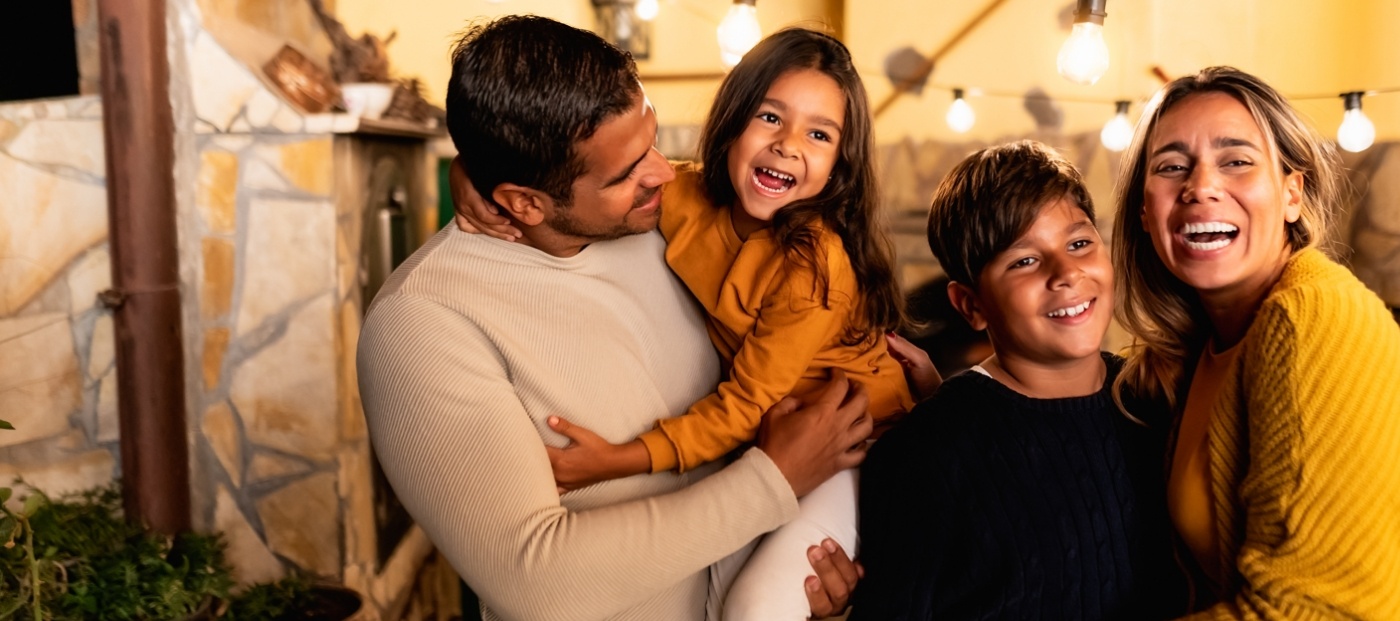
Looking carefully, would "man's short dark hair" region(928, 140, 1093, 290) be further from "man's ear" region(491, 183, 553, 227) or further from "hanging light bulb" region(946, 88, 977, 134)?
"hanging light bulb" region(946, 88, 977, 134)

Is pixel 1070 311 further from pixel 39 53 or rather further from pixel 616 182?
pixel 39 53

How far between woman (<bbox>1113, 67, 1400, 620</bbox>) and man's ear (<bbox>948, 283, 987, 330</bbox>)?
0.70 feet

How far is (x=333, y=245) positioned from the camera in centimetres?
291

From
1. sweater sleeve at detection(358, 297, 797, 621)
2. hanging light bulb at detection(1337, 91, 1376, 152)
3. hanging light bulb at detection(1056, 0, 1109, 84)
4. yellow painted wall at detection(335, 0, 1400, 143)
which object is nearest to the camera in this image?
sweater sleeve at detection(358, 297, 797, 621)

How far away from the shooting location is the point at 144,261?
278 centimetres

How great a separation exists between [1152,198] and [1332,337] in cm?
33

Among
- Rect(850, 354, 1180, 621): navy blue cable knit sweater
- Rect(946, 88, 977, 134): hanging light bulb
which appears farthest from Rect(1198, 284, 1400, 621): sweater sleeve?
Rect(946, 88, 977, 134): hanging light bulb

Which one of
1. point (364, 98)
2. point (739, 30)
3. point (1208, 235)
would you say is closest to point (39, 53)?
point (364, 98)

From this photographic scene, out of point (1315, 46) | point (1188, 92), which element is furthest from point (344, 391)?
point (1315, 46)

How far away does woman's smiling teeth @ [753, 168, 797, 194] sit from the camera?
66.1 inches

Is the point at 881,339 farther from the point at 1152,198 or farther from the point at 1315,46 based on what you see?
the point at 1315,46

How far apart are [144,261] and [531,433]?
2.05 m

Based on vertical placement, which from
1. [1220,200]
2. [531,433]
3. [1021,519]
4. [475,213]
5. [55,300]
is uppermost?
[1220,200]

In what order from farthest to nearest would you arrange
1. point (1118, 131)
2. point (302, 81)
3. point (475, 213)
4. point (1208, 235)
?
point (1118, 131) → point (302, 81) → point (475, 213) → point (1208, 235)
